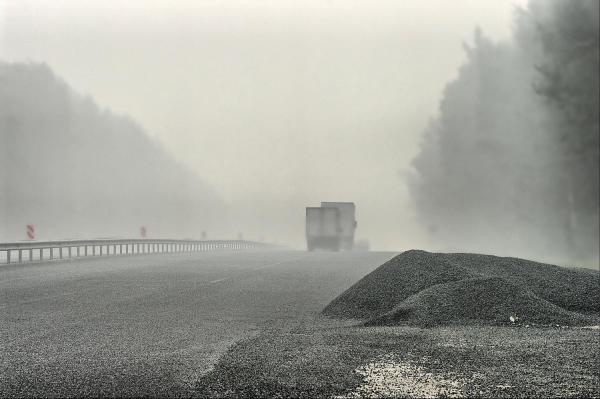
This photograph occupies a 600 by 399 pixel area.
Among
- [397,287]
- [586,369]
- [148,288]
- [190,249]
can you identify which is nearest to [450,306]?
[397,287]

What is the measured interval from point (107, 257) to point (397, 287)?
20.9 m

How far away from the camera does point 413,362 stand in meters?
6.78

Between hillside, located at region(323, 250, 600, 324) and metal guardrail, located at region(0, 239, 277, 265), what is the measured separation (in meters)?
17.0

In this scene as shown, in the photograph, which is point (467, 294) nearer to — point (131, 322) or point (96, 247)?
point (131, 322)

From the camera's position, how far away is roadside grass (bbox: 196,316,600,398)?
5.64 meters

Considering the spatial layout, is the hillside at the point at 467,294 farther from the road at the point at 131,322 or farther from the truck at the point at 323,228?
the truck at the point at 323,228

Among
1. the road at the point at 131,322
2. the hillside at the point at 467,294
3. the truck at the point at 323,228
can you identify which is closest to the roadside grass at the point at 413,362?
the road at the point at 131,322

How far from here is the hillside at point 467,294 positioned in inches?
398

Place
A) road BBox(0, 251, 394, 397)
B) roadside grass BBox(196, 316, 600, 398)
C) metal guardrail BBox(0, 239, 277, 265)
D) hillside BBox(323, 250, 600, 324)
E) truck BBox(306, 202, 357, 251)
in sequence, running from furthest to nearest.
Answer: truck BBox(306, 202, 357, 251) < metal guardrail BBox(0, 239, 277, 265) < hillside BBox(323, 250, 600, 324) < road BBox(0, 251, 394, 397) < roadside grass BBox(196, 316, 600, 398)

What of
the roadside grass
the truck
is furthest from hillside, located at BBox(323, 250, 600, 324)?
the truck

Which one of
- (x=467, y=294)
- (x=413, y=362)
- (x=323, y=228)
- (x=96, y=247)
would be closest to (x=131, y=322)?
(x=413, y=362)

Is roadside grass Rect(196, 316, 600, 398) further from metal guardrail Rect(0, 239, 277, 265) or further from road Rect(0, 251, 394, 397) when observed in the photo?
metal guardrail Rect(0, 239, 277, 265)

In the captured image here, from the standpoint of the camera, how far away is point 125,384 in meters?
5.83

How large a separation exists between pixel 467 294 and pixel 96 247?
139 ft
